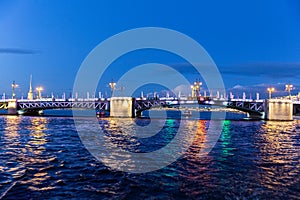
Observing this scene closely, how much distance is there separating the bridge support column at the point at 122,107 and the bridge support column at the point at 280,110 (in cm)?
4132

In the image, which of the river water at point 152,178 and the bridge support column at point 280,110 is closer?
the river water at point 152,178

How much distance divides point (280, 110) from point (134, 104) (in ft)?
144

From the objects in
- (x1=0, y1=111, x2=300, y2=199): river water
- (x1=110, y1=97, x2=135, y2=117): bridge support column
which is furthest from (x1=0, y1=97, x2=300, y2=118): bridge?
(x1=0, y1=111, x2=300, y2=199): river water

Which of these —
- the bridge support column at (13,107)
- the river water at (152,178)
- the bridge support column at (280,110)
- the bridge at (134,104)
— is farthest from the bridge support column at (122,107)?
the river water at (152,178)

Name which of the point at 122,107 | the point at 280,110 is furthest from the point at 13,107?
the point at 280,110

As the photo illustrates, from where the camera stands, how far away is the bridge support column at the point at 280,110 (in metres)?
84.6

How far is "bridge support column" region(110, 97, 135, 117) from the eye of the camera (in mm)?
95688

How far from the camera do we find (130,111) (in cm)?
9569

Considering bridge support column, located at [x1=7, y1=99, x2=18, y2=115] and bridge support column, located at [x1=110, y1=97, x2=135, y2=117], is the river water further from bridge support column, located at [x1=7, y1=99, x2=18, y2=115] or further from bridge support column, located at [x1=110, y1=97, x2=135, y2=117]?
bridge support column, located at [x1=7, y1=99, x2=18, y2=115]

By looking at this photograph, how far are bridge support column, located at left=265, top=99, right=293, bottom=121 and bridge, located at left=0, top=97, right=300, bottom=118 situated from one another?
0.40 meters

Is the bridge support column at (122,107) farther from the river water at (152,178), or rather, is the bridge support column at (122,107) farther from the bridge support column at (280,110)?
the river water at (152,178)

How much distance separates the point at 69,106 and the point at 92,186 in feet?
301

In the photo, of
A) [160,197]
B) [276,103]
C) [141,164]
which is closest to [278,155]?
[141,164]

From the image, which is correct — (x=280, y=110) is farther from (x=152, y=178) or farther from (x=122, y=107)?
(x=152, y=178)
